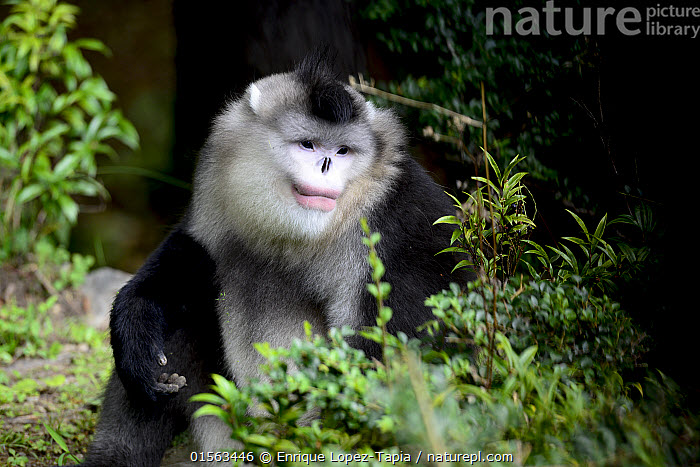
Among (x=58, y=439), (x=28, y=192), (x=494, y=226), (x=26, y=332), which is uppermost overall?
(x=494, y=226)

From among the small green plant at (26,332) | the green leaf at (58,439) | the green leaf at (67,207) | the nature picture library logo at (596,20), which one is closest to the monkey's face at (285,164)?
the nature picture library logo at (596,20)

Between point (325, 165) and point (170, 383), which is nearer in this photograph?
point (325, 165)

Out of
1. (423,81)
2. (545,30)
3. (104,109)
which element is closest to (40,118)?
(104,109)

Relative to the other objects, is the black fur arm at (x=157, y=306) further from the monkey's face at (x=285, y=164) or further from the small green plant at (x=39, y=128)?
the small green plant at (x=39, y=128)

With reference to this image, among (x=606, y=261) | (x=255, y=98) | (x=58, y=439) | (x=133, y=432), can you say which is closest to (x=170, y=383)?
(x=133, y=432)

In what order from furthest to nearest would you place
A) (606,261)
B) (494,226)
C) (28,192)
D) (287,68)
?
(28,192), (287,68), (606,261), (494,226)

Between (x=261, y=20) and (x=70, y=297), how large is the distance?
2672mm

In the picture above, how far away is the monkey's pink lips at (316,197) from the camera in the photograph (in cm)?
246

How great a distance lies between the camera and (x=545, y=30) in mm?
3127

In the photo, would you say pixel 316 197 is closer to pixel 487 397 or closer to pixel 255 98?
pixel 255 98

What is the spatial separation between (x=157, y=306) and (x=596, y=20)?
2262 millimetres

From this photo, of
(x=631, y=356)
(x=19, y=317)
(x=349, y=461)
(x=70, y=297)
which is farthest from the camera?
(x=70, y=297)

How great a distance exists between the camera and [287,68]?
425 centimetres

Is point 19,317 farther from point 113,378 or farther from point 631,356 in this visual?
point 631,356
